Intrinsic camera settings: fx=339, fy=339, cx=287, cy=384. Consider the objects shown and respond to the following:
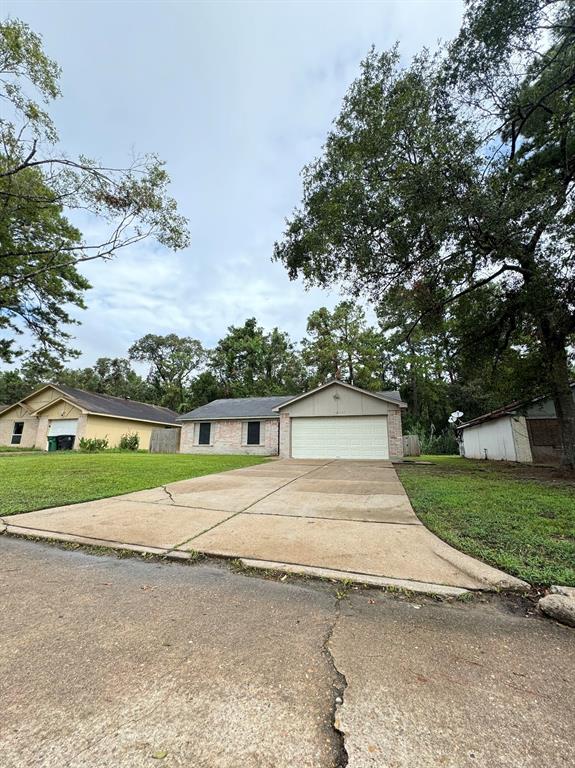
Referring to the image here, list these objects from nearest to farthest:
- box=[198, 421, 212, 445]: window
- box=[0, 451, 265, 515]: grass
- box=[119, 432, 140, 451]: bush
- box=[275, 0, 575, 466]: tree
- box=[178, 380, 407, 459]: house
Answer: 1. box=[0, 451, 265, 515]: grass
2. box=[275, 0, 575, 466]: tree
3. box=[178, 380, 407, 459]: house
4. box=[198, 421, 212, 445]: window
5. box=[119, 432, 140, 451]: bush

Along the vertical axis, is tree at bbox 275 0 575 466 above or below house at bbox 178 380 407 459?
above

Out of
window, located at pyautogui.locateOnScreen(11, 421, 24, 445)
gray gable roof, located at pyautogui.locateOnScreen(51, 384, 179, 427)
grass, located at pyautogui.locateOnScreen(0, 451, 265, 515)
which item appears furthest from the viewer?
window, located at pyautogui.locateOnScreen(11, 421, 24, 445)

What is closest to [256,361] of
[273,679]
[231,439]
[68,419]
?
[231,439]

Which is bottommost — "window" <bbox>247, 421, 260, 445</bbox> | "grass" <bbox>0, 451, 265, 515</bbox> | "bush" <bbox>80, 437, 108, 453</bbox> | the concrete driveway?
the concrete driveway

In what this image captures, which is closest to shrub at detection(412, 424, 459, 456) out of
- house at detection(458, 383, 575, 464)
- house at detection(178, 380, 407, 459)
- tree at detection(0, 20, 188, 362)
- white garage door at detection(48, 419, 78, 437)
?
house at detection(458, 383, 575, 464)

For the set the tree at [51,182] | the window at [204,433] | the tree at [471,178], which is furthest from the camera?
the window at [204,433]

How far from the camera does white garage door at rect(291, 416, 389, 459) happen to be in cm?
1493

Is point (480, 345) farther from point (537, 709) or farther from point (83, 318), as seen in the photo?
point (83, 318)

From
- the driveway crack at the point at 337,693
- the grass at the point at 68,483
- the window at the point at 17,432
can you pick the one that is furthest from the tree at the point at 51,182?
the window at the point at 17,432

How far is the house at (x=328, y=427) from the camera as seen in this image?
14914mm

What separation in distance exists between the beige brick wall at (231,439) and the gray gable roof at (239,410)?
0.30 metres

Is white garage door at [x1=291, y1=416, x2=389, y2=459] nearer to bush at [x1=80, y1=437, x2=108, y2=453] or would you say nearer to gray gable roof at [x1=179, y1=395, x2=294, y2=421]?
gray gable roof at [x1=179, y1=395, x2=294, y2=421]

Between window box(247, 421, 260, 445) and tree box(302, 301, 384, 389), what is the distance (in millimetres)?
11215

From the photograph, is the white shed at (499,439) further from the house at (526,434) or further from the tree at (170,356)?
the tree at (170,356)
